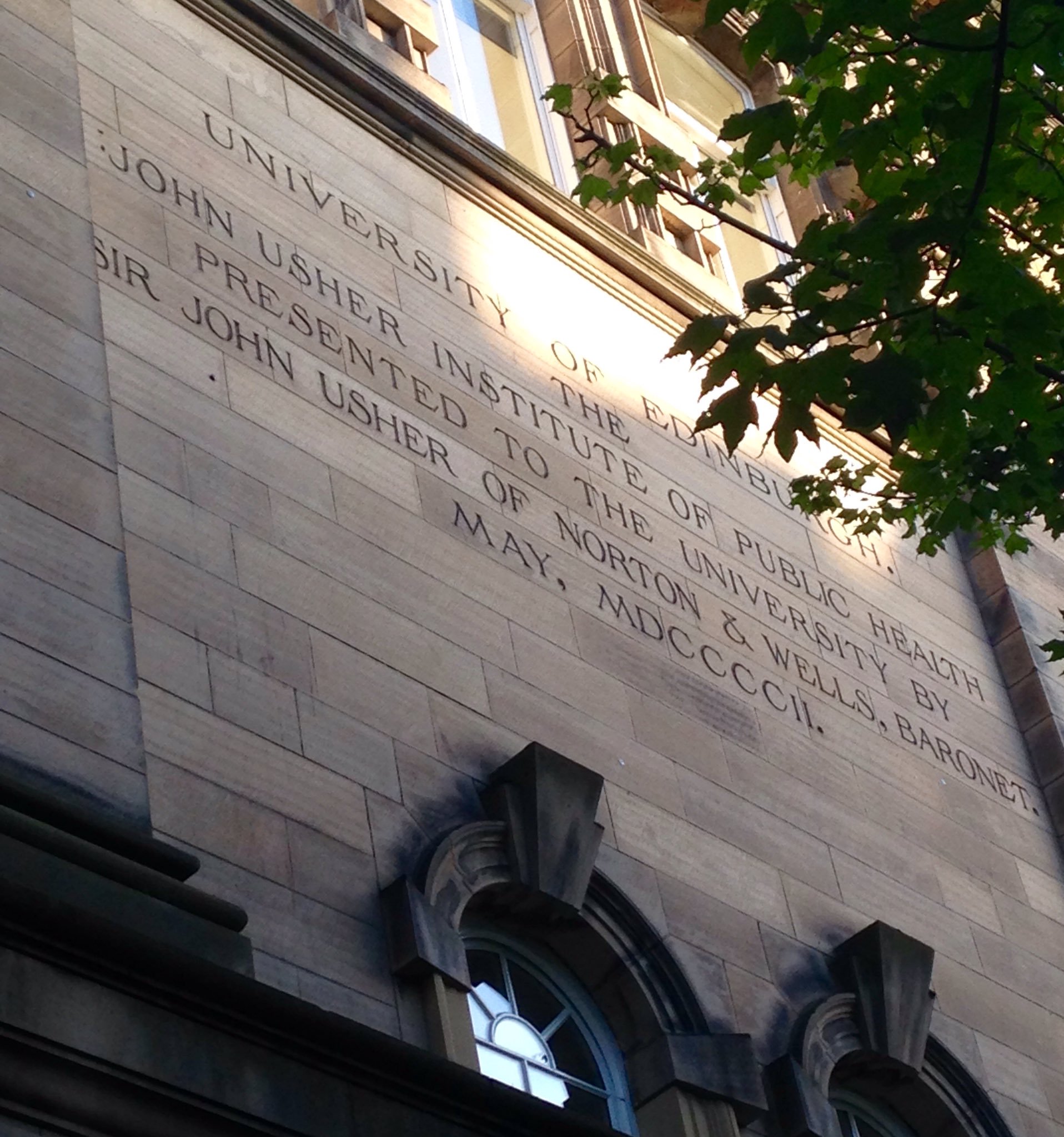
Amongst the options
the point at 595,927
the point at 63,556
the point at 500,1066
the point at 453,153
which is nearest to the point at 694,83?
the point at 453,153

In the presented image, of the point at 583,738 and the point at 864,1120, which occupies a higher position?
the point at 583,738

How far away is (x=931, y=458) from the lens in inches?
544

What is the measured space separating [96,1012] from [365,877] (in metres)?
3.36

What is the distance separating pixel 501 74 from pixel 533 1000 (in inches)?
488

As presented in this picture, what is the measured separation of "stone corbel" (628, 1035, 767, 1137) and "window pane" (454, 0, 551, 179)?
11209 mm

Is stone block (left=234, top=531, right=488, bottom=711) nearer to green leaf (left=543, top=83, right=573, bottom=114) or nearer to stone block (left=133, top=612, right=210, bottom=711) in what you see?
stone block (left=133, top=612, right=210, bottom=711)

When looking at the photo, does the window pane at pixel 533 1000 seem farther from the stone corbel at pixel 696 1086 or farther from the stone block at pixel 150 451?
the stone block at pixel 150 451

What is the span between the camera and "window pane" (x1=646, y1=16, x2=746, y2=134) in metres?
26.1

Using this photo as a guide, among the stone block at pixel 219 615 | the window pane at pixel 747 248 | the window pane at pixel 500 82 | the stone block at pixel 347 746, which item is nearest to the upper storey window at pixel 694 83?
the window pane at pixel 747 248

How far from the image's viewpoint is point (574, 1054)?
13.9m

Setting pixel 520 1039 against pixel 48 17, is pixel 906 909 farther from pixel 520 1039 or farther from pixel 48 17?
pixel 48 17

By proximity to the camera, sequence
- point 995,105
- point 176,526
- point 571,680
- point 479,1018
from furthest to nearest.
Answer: point 571,680 → point 479,1018 → point 176,526 → point 995,105

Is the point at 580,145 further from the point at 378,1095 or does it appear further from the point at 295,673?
the point at 378,1095

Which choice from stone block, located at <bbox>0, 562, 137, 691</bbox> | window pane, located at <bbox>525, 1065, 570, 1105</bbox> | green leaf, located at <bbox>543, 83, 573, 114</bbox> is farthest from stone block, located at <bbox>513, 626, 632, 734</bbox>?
stone block, located at <bbox>0, 562, 137, 691</bbox>
